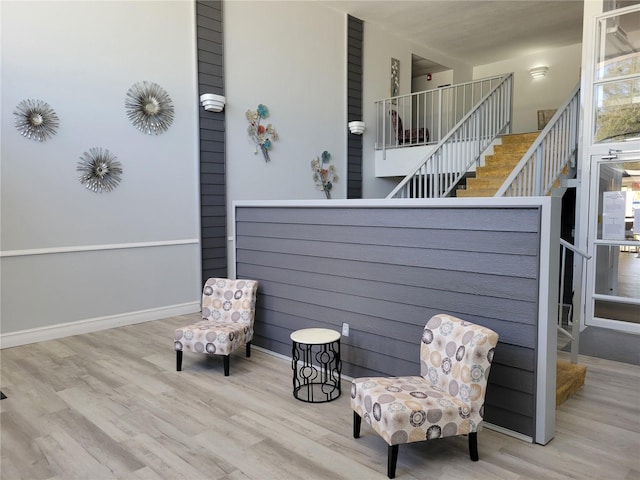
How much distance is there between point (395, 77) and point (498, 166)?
3.18 metres

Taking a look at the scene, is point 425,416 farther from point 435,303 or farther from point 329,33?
point 329,33

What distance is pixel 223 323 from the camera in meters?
A: 3.89

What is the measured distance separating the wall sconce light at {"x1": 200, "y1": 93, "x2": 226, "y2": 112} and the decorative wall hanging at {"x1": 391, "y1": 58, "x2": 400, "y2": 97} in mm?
3860

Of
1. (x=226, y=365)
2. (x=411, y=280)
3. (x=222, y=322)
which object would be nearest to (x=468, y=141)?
(x=411, y=280)

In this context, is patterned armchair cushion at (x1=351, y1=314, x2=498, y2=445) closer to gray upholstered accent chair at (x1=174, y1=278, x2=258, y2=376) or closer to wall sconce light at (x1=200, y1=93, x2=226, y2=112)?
gray upholstered accent chair at (x1=174, y1=278, x2=258, y2=376)

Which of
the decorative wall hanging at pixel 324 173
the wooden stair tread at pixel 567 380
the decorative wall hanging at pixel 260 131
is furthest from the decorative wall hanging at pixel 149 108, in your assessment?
the wooden stair tread at pixel 567 380

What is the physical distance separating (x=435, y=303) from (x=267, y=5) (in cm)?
515

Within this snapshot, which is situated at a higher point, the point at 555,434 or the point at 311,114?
the point at 311,114

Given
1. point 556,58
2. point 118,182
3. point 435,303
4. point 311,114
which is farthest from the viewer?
point 556,58

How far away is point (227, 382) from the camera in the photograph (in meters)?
3.45

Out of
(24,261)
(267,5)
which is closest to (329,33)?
(267,5)

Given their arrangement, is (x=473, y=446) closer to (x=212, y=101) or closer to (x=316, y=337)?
(x=316, y=337)

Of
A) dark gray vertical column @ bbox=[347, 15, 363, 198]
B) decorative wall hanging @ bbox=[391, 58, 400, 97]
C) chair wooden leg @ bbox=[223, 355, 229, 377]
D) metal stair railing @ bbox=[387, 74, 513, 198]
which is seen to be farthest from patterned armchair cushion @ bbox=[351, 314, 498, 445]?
decorative wall hanging @ bbox=[391, 58, 400, 97]

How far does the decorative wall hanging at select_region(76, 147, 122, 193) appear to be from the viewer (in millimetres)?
4668
